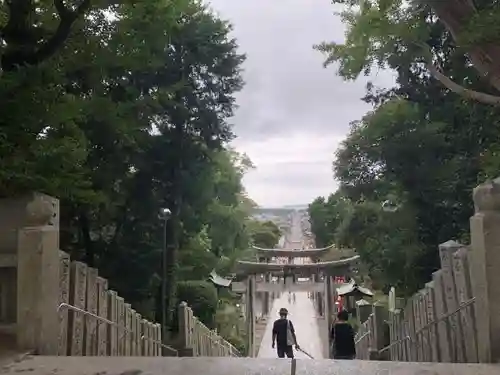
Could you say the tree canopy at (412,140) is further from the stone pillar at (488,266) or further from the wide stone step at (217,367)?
the wide stone step at (217,367)

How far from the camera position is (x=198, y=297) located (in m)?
17.3

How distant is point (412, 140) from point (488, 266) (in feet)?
23.6

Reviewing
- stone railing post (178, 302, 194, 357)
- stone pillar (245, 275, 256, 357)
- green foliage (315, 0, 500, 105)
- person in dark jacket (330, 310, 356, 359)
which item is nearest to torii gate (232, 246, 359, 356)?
stone pillar (245, 275, 256, 357)

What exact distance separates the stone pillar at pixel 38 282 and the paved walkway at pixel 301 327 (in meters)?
13.3

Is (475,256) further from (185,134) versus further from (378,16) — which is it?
(185,134)

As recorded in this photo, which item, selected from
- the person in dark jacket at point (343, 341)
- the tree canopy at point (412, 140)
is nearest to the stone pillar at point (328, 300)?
the tree canopy at point (412, 140)

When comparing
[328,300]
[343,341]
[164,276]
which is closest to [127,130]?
[343,341]

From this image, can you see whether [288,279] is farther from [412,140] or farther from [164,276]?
[412,140]

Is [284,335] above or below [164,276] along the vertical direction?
below

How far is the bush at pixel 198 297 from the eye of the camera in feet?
56.9

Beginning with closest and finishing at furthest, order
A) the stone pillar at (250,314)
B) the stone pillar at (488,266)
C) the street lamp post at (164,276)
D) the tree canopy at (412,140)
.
→ the stone pillar at (488,266), the tree canopy at (412,140), the street lamp post at (164,276), the stone pillar at (250,314)

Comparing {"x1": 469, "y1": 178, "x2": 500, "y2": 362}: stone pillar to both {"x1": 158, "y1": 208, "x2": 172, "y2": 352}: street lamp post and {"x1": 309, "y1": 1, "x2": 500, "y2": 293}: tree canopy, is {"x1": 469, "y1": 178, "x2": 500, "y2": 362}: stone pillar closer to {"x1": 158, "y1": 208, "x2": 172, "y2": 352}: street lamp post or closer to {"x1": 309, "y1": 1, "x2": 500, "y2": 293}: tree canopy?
{"x1": 309, "y1": 1, "x2": 500, "y2": 293}: tree canopy

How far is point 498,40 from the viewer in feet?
22.8

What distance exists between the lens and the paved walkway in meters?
23.2
